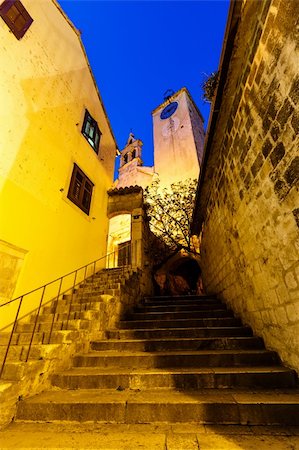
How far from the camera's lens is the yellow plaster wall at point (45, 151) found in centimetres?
493

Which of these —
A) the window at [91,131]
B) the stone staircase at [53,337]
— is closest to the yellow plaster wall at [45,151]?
the window at [91,131]

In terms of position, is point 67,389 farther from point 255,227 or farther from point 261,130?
point 261,130

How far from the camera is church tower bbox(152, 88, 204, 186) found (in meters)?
15.1

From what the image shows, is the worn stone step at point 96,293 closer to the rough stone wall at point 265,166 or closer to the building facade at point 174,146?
the rough stone wall at point 265,166

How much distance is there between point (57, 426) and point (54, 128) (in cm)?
722

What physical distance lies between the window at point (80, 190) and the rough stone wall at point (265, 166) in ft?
16.6

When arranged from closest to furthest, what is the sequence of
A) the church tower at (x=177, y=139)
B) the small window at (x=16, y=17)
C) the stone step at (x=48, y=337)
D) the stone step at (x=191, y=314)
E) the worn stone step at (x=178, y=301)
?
1. the stone step at (x=48, y=337)
2. the stone step at (x=191, y=314)
3. the small window at (x=16, y=17)
4. the worn stone step at (x=178, y=301)
5. the church tower at (x=177, y=139)

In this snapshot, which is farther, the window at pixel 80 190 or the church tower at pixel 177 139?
the church tower at pixel 177 139

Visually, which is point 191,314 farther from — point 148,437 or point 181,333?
point 148,437

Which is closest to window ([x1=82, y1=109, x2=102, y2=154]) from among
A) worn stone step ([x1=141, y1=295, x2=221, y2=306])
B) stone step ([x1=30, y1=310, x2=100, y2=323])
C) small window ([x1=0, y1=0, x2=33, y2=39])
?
small window ([x1=0, y1=0, x2=33, y2=39])

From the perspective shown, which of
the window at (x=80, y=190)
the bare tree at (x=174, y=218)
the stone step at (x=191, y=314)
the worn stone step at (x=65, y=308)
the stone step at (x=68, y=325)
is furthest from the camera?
the bare tree at (x=174, y=218)

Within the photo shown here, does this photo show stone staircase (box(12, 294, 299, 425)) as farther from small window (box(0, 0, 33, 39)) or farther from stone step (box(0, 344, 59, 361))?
small window (box(0, 0, 33, 39))

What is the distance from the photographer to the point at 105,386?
2887 mm

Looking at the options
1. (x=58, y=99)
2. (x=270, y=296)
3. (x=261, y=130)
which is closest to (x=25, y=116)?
(x=58, y=99)
